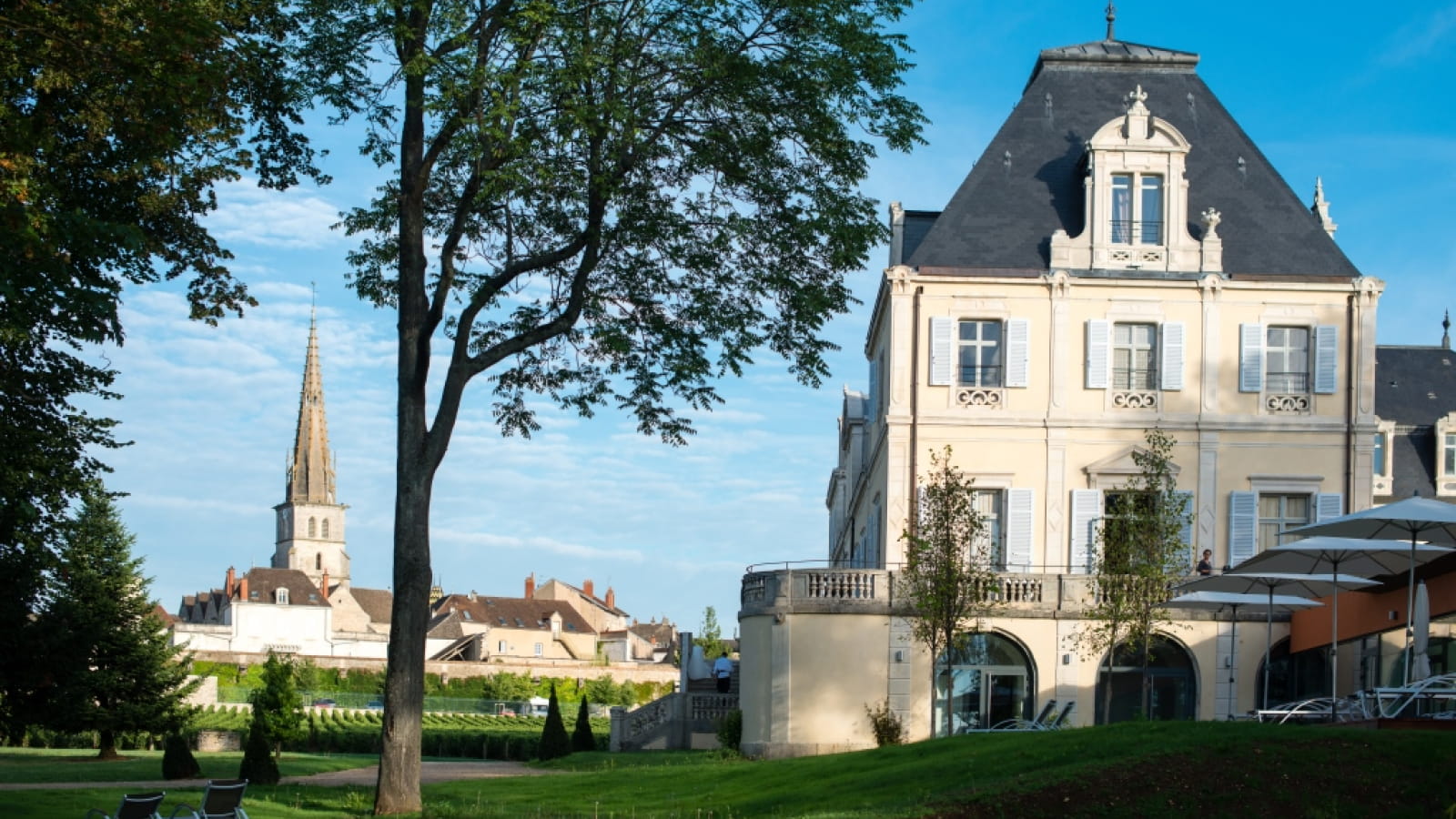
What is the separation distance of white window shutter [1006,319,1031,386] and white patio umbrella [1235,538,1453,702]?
37.0 feet

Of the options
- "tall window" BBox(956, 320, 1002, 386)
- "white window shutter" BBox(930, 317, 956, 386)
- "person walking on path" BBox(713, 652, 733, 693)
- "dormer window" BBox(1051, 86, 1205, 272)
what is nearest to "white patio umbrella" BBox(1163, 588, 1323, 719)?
"tall window" BBox(956, 320, 1002, 386)

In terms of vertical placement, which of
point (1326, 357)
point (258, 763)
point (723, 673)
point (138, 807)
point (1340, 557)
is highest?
point (1326, 357)

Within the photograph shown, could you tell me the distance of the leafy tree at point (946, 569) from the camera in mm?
32031

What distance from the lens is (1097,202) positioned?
38781 mm

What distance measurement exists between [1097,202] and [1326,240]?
555 cm

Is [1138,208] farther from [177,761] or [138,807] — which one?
[138,807]

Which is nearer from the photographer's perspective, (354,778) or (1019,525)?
(354,778)

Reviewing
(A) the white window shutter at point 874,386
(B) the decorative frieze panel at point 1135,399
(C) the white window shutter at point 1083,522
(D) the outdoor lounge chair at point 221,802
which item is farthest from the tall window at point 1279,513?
(D) the outdoor lounge chair at point 221,802

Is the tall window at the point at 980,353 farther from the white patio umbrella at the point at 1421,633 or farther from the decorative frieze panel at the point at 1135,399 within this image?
the white patio umbrella at the point at 1421,633

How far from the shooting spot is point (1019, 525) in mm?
38219

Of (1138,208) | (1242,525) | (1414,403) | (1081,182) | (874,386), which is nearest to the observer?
(1242,525)

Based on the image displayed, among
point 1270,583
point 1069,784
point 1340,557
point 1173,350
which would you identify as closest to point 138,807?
point 1069,784

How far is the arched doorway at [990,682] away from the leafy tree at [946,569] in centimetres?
204

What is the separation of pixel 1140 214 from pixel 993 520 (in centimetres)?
771
